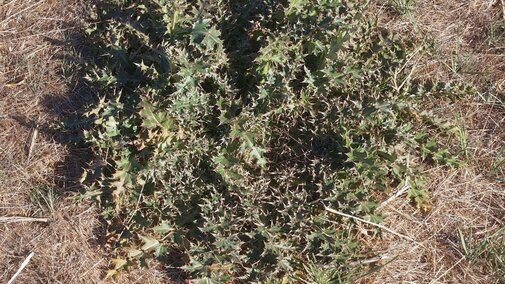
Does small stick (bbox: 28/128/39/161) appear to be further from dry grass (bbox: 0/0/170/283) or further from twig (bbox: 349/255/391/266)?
twig (bbox: 349/255/391/266)

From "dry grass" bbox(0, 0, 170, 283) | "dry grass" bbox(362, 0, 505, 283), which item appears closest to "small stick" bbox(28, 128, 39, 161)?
"dry grass" bbox(0, 0, 170, 283)

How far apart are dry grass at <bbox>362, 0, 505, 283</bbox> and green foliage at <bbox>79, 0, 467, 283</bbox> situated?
0.16 meters

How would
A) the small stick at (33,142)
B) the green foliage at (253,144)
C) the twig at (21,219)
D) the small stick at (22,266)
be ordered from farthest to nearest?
the small stick at (33,142), the twig at (21,219), the small stick at (22,266), the green foliage at (253,144)

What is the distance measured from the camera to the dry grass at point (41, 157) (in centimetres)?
338

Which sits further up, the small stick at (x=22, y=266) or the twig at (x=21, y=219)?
the twig at (x=21, y=219)

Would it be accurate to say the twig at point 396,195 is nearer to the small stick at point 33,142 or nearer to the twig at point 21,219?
the twig at point 21,219

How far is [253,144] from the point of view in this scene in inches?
130

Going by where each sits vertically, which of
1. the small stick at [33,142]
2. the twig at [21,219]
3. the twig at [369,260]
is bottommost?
the twig at [369,260]

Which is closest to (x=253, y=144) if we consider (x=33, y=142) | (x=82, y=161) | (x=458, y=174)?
(x=82, y=161)

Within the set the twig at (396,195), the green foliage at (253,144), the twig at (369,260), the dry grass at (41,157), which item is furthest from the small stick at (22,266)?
the twig at (396,195)

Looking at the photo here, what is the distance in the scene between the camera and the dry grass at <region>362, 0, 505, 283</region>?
131 inches

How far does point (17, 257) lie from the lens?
3.39m

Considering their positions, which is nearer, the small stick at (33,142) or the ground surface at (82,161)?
the ground surface at (82,161)

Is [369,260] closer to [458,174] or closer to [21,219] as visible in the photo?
[458,174]
